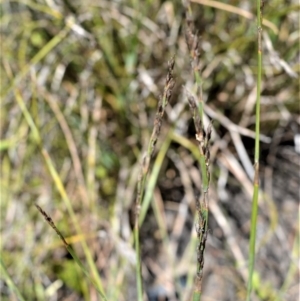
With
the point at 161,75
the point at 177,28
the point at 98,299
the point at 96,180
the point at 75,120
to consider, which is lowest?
the point at 98,299

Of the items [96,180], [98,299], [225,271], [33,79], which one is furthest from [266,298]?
[33,79]

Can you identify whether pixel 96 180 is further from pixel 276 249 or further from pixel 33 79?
pixel 276 249

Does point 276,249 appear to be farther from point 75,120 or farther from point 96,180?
point 75,120

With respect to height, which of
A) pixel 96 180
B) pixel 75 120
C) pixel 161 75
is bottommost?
pixel 96 180

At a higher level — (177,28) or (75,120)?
(177,28)

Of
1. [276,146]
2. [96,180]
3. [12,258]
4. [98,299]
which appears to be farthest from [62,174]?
[276,146]

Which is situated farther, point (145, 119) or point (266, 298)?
point (145, 119)
